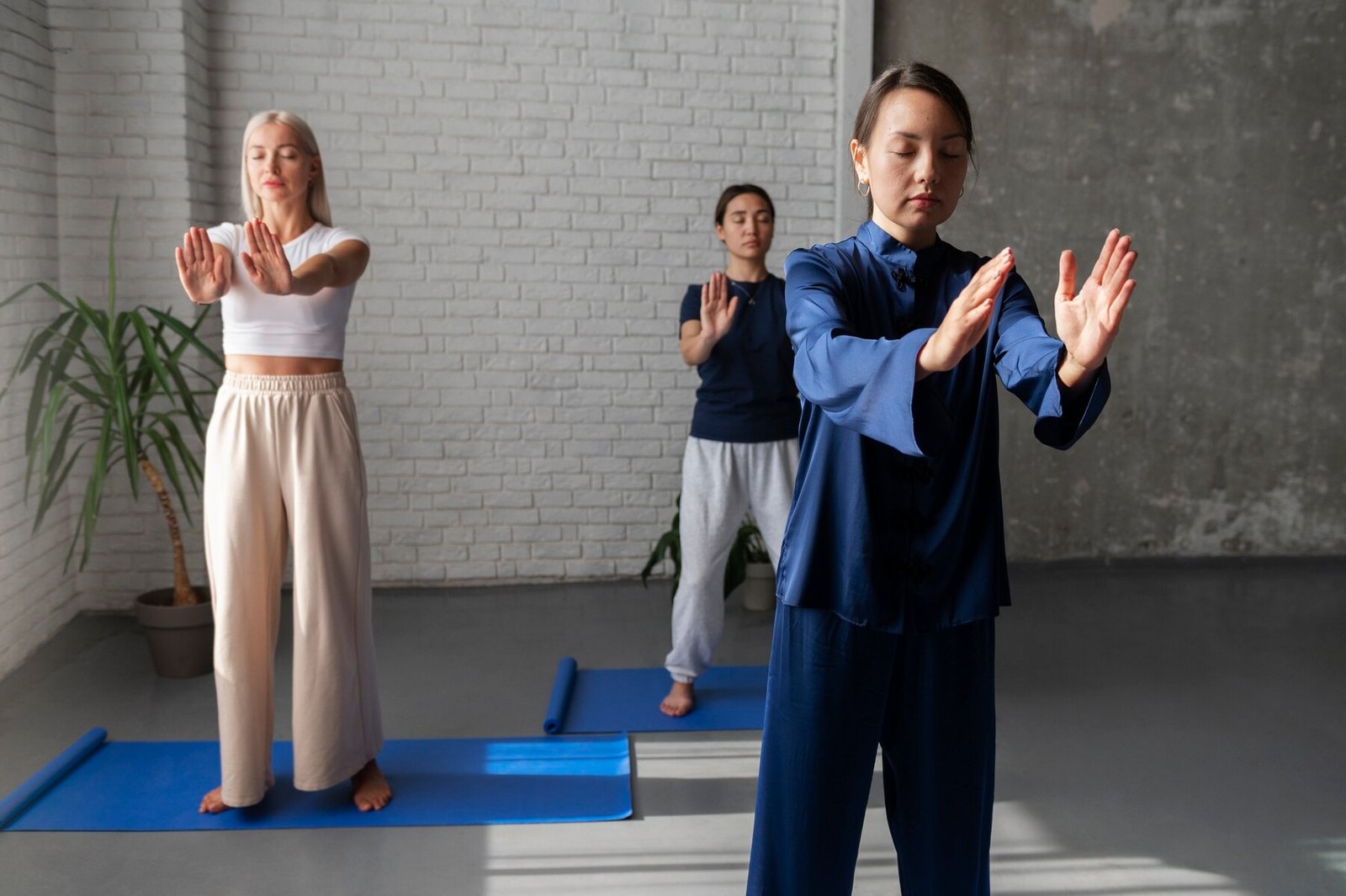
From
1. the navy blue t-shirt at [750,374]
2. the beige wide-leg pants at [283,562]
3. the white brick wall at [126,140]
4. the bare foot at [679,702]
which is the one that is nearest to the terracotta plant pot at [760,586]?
the bare foot at [679,702]

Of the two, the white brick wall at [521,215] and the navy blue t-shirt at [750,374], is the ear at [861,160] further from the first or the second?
the white brick wall at [521,215]

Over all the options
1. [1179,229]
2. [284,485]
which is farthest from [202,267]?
[1179,229]

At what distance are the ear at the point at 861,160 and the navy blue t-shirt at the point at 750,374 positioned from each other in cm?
199

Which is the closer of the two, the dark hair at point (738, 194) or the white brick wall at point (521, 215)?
the dark hair at point (738, 194)

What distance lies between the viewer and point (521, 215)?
17.5 ft

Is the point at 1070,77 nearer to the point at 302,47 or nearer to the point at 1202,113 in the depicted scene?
the point at 1202,113

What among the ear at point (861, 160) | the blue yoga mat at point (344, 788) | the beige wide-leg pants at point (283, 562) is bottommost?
the blue yoga mat at point (344, 788)

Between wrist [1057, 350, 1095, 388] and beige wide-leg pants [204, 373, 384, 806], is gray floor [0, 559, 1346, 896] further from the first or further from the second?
wrist [1057, 350, 1095, 388]

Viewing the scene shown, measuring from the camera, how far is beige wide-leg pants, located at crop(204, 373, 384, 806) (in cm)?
291

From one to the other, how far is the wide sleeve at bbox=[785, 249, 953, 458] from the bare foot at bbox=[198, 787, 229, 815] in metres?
2.35

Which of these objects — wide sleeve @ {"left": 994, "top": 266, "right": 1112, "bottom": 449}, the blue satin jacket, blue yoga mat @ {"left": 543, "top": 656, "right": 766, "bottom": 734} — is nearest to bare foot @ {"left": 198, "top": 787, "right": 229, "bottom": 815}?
blue yoga mat @ {"left": 543, "top": 656, "right": 766, "bottom": 734}

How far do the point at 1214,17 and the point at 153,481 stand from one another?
533cm

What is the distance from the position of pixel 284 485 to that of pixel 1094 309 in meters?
2.19

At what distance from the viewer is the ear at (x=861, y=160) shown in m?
1.65
